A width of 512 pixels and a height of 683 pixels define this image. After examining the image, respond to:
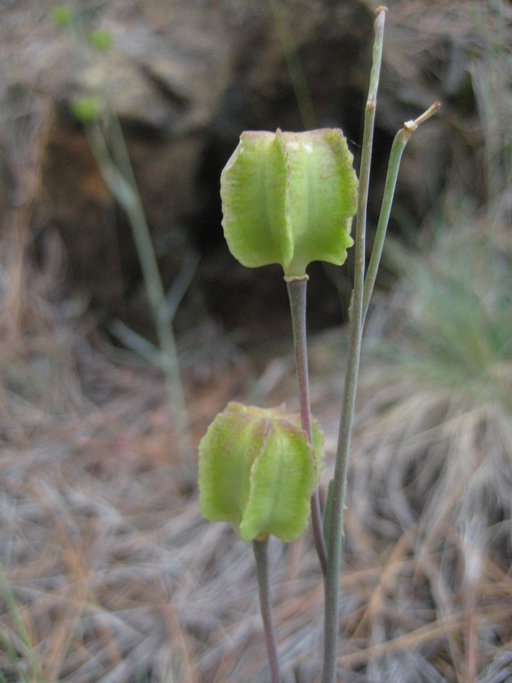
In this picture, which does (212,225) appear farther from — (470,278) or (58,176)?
(470,278)

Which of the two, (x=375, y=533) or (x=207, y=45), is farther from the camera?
(x=207, y=45)

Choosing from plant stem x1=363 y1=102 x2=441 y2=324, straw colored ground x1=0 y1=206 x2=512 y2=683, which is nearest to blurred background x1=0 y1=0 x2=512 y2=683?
straw colored ground x1=0 y1=206 x2=512 y2=683

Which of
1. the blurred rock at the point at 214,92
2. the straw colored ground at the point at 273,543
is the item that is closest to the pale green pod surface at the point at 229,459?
the straw colored ground at the point at 273,543

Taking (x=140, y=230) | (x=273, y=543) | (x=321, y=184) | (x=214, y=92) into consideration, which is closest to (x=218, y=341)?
(x=140, y=230)

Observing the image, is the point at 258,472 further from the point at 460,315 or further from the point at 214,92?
the point at 214,92

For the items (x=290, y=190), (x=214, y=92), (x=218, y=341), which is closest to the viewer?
(x=290, y=190)

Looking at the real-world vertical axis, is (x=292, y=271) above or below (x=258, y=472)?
above

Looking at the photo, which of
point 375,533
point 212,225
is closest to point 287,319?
point 212,225
